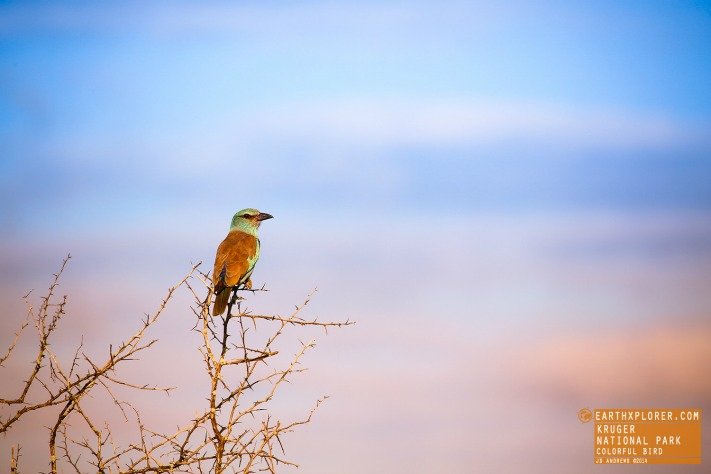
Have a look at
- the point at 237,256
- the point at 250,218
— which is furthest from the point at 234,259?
the point at 250,218

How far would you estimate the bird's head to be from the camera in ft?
23.6

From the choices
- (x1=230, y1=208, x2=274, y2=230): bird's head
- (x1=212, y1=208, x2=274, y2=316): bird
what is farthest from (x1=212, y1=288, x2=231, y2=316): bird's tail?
(x1=230, y1=208, x2=274, y2=230): bird's head

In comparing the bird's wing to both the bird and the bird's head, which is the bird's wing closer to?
the bird

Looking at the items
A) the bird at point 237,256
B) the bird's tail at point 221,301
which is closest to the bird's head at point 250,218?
the bird at point 237,256

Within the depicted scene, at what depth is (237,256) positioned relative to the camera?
633 cm

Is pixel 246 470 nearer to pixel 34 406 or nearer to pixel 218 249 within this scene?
pixel 34 406

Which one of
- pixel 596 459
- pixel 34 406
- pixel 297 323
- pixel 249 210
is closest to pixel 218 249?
pixel 249 210

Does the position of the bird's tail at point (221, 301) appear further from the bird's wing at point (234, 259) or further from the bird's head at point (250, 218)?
the bird's head at point (250, 218)

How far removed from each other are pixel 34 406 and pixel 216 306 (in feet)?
6.25

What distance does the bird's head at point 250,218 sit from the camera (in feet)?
23.6

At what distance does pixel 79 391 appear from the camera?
4.08 metres

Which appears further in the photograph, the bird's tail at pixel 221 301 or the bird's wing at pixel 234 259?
the bird's wing at pixel 234 259

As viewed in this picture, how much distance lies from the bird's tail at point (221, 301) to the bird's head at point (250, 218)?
52.0 inches

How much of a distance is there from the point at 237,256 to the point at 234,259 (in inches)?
2.6
